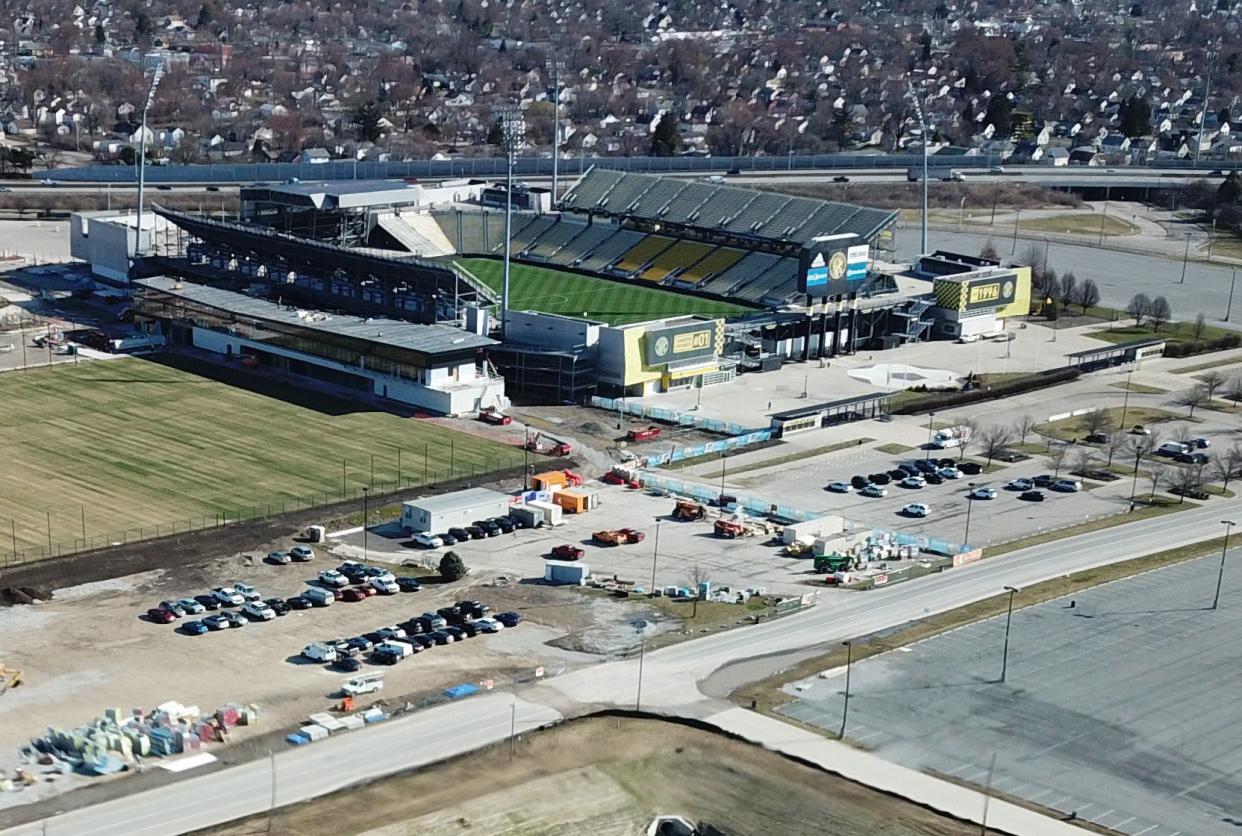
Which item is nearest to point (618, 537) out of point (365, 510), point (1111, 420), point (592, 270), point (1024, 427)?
point (365, 510)

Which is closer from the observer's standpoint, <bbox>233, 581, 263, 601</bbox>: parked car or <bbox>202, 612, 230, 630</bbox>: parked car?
<bbox>202, 612, 230, 630</bbox>: parked car

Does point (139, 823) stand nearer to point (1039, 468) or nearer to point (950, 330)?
point (1039, 468)

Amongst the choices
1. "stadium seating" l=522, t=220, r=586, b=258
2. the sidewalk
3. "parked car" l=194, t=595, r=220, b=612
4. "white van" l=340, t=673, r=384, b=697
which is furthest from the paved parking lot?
"stadium seating" l=522, t=220, r=586, b=258

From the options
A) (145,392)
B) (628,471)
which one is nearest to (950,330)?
(628,471)

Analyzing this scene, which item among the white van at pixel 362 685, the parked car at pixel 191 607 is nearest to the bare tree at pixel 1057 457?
the white van at pixel 362 685

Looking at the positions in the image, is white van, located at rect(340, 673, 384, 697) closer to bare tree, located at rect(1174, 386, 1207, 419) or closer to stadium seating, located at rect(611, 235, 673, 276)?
bare tree, located at rect(1174, 386, 1207, 419)

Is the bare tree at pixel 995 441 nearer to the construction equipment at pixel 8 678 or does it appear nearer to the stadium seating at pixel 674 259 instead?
the stadium seating at pixel 674 259

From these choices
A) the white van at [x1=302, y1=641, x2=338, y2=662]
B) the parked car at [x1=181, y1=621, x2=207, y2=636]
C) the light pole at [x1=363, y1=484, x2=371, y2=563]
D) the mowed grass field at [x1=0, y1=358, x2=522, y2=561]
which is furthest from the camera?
the mowed grass field at [x1=0, y1=358, x2=522, y2=561]
